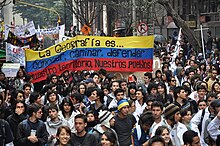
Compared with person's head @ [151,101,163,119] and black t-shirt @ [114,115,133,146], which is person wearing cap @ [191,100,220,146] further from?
black t-shirt @ [114,115,133,146]

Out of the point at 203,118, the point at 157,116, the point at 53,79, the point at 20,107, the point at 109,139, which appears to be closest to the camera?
the point at 109,139

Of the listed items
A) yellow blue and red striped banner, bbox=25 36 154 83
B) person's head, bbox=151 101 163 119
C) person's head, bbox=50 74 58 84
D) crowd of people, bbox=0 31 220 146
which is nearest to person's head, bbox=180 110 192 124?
crowd of people, bbox=0 31 220 146

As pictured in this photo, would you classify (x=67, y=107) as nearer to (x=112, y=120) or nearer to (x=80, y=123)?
(x=112, y=120)

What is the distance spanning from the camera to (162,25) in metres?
46.2

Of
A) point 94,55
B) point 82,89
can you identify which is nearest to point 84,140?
point 82,89

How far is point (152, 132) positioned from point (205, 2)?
3320 cm

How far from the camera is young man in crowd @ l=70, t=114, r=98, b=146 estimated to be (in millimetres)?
7473

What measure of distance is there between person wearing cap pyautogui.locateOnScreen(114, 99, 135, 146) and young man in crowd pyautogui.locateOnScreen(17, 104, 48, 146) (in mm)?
1070

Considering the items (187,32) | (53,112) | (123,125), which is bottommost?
(123,125)

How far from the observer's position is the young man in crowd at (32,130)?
26.7 ft

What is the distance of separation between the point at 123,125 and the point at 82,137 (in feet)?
4.13

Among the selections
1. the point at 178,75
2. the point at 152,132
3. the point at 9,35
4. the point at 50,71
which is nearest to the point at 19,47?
the point at 9,35

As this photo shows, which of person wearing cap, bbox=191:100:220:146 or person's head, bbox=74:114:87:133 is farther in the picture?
person wearing cap, bbox=191:100:220:146

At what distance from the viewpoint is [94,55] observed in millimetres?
14914
